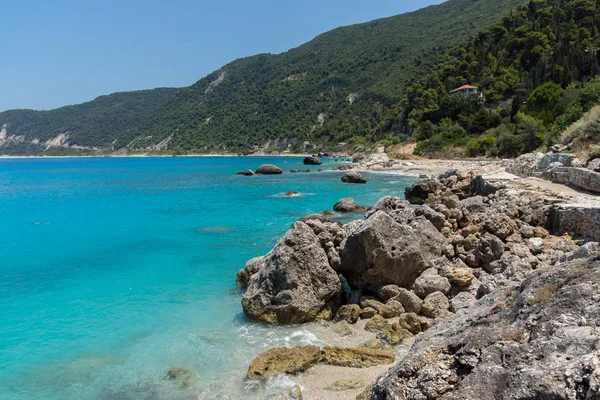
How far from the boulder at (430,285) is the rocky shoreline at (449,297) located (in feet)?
0.10

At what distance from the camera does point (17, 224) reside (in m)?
34.0

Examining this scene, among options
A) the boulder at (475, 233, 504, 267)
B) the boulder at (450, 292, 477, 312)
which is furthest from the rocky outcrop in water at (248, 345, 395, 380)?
the boulder at (475, 233, 504, 267)

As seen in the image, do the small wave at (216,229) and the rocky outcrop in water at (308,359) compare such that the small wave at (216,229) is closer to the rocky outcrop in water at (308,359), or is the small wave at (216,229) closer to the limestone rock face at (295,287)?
the limestone rock face at (295,287)

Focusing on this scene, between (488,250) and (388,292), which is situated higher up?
(488,250)

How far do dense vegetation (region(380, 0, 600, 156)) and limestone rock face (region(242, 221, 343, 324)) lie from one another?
109 feet

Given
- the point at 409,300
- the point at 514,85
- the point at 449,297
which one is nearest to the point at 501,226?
the point at 449,297

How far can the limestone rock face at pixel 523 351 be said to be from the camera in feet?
10.3

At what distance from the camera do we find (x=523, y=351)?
3535 mm

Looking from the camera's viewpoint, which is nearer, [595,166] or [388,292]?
[388,292]

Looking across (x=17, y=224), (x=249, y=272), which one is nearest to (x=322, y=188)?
(x=17, y=224)

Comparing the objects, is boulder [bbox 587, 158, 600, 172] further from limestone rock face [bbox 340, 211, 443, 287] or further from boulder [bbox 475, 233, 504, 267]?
limestone rock face [bbox 340, 211, 443, 287]

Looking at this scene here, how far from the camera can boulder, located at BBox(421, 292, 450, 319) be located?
11029 mm

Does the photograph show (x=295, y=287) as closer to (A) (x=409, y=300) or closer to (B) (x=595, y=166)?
(A) (x=409, y=300)

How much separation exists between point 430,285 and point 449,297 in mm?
643
